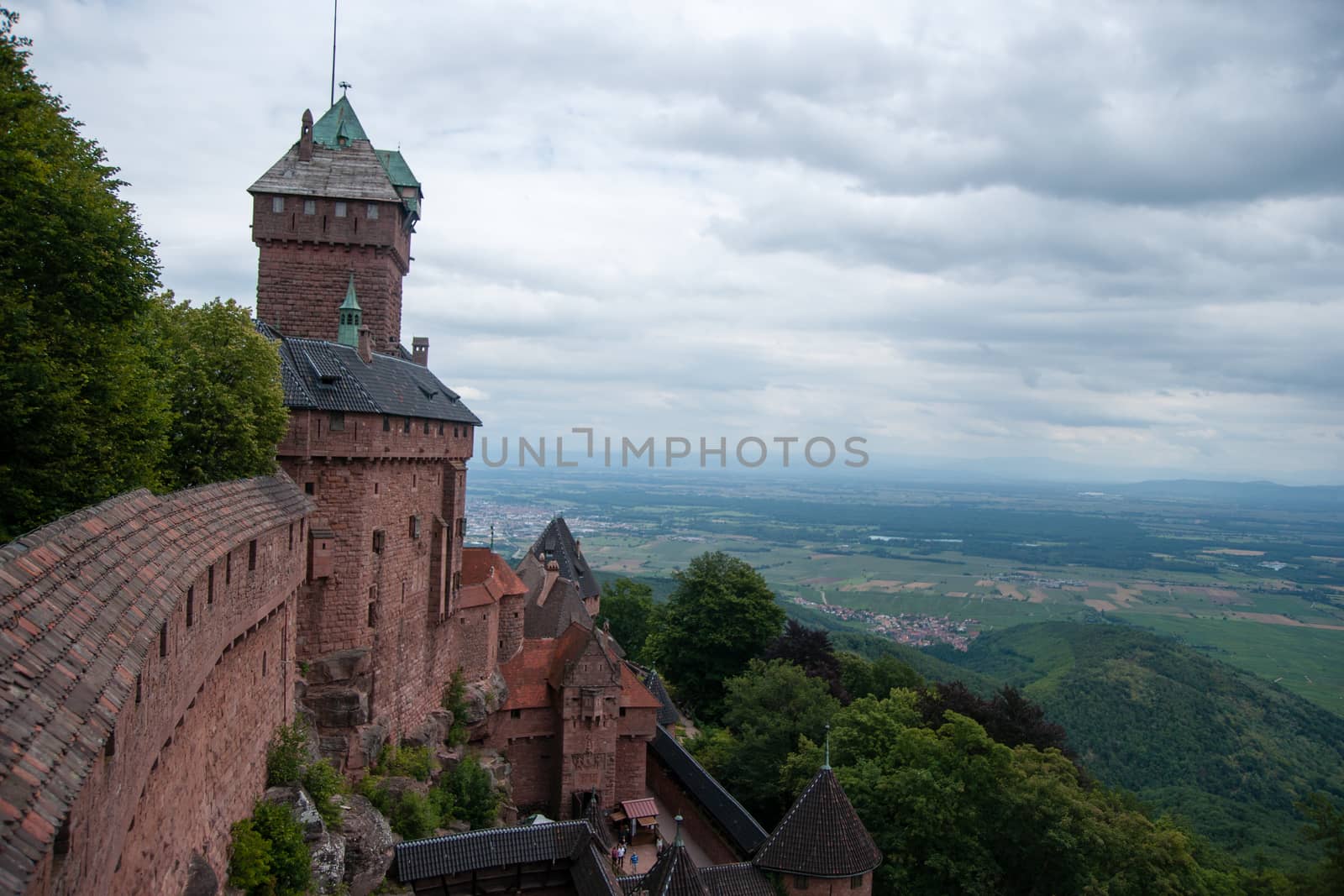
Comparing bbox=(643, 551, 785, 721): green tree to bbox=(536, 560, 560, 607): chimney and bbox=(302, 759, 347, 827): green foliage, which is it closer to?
bbox=(536, 560, 560, 607): chimney

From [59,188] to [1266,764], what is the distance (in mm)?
78971

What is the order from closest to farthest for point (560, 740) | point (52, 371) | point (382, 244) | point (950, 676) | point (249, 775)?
1. point (52, 371)
2. point (249, 775)
3. point (382, 244)
4. point (560, 740)
5. point (950, 676)

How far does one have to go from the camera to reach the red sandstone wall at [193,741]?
6.33 metres

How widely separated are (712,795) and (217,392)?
21.2 meters

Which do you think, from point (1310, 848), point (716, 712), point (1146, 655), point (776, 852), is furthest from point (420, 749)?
point (1146, 655)

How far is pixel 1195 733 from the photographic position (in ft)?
225

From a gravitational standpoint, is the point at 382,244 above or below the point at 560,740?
above

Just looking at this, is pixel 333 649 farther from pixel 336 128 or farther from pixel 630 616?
pixel 630 616

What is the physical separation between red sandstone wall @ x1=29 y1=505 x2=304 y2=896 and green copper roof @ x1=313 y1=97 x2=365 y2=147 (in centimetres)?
1488

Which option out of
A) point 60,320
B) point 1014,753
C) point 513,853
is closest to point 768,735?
point 1014,753

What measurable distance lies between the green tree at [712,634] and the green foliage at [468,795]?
73.7 feet

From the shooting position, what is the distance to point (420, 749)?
24.4 m

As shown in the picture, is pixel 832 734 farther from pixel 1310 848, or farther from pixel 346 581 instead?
pixel 1310 848

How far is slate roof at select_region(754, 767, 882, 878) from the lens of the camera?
76.3 feet
